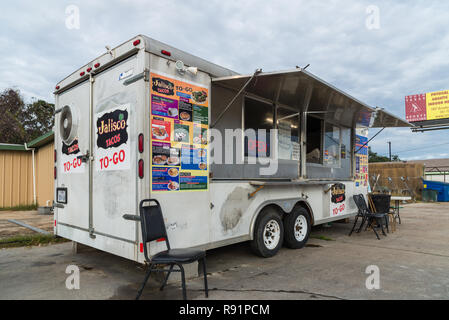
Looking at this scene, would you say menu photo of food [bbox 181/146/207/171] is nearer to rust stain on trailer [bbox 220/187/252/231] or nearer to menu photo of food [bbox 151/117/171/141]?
menu photo of food [bbox 151/117/171/141]

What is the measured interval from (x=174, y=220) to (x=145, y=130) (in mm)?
1096

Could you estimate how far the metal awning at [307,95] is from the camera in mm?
4250

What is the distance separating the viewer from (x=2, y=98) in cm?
1925

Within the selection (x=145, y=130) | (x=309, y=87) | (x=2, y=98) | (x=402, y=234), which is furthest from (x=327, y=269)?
(x=2, y=98)

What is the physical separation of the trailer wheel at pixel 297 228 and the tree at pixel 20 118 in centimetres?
1785

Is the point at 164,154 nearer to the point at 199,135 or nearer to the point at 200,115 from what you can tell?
the point at 199,135

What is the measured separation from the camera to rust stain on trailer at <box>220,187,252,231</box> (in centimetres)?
430

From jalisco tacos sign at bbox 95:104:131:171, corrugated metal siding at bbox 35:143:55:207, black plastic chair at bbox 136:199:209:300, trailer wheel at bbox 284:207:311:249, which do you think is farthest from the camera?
corrugated metal siding at bbox 35:143:55:207

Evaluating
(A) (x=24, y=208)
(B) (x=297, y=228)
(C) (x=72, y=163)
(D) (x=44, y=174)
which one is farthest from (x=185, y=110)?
(A) (x=24, y=208)

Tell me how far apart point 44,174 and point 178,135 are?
996 cm

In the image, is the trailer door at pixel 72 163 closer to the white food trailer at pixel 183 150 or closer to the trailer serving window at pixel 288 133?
the white food trailer at pixel 183 150

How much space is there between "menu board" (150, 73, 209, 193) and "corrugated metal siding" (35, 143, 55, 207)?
9133mm

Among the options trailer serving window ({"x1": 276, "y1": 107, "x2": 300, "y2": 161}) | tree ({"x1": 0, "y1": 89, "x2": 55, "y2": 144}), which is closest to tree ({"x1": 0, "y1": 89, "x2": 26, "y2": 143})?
tree ({"x1": 0, "y1": 89, "x2": 55, "y2": 144})

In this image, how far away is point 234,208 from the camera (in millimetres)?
4449
